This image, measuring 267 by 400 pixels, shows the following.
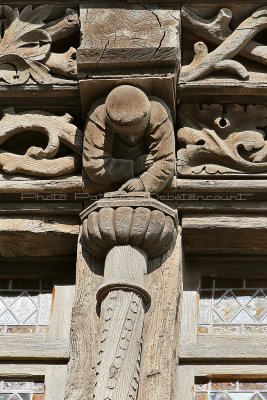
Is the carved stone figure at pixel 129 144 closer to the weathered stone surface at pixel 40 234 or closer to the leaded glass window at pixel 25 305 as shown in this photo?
the weathered stone surface at pixel 40 234

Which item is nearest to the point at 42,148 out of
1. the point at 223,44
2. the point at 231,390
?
the point at 223,44

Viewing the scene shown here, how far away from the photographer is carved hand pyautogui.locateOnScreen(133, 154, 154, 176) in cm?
643

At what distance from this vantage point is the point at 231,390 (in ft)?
20.3

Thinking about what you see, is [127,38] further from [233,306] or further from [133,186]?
[233,306]

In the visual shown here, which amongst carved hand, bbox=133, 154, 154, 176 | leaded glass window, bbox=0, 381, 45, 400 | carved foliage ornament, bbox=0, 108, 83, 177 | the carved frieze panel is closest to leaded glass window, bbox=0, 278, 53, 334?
leaded glass window, bbox=0, 381, 45, 400

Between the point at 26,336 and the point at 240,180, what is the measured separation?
0.87 metres

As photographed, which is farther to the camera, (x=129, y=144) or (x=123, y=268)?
(x=129, y=144)

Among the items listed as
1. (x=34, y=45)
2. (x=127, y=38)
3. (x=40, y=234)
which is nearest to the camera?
(x=40, y=234)

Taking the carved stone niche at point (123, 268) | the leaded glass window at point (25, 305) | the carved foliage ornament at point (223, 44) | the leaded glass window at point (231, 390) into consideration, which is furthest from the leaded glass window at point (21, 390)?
the carved foliage ornament at point (223, 44)

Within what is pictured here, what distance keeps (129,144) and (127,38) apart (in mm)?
382

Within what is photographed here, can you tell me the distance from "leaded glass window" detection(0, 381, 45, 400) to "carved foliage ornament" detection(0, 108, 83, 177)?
72cm

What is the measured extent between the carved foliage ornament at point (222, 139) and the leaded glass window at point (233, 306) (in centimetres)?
37

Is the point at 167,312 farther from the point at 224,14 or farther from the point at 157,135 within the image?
the point at 224,14

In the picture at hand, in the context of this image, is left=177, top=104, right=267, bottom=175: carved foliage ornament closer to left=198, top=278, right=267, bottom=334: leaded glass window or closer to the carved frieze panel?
the carved frieze panel
